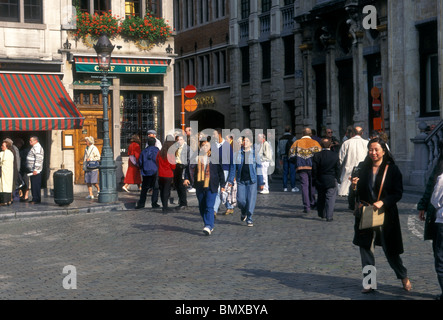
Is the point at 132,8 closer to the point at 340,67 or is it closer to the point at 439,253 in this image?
the point at 340,67

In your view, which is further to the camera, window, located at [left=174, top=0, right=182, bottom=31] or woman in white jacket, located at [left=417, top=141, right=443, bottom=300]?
window, located at [left=174, top=0, right=182, bottom=31]

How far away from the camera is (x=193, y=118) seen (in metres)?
45.9

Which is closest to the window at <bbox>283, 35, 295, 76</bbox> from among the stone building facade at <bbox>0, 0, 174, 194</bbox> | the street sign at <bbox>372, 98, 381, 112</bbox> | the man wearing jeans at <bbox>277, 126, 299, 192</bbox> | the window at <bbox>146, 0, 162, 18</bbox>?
the street sign at <bbox>372, 98, 381, 112</bbox>

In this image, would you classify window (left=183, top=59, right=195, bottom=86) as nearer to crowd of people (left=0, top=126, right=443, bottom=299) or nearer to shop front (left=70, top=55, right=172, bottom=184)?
shop front (left=70, top=55, right=172, bottom=184)

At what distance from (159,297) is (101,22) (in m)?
18.6

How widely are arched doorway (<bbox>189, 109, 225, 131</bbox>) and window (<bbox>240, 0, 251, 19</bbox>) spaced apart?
5772mm

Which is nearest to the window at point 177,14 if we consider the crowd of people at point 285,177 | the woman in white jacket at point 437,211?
the crowd of people at point 285,177

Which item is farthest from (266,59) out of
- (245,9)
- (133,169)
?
(133,169)

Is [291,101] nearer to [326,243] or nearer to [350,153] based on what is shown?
[350,153]

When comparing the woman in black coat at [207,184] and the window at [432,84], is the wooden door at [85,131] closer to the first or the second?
the window at [432,84]

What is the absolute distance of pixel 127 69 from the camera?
2612 cm

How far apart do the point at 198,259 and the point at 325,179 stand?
16.7 ft

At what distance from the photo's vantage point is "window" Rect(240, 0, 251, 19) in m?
39.9
